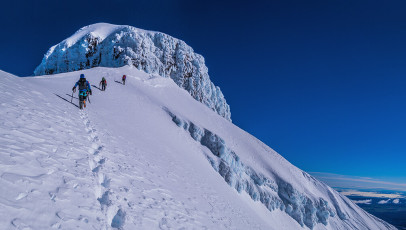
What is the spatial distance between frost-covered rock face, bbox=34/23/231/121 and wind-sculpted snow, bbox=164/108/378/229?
184 ft

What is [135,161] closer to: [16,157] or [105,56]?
[16,157]

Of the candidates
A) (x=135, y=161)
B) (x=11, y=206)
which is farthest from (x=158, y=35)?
(x=11, y=206)

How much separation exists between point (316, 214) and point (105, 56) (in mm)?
84249

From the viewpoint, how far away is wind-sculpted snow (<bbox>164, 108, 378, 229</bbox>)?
28.5 metres

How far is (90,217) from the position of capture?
16.5 feet

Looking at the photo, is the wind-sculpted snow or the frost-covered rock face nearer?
the wind-sculpted snow

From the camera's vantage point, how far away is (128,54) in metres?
78.8

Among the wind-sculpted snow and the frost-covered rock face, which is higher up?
the frost-covered rock face

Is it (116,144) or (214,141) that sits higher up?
(116,144)

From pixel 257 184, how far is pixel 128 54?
65.8 meters

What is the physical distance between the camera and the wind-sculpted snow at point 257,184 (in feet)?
93.4

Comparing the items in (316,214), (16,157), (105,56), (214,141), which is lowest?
(316,214)

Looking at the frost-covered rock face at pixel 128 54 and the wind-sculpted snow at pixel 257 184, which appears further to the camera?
the frost-covered rock face at pixel 128 54

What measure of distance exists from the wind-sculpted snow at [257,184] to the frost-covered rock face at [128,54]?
5604 cm
